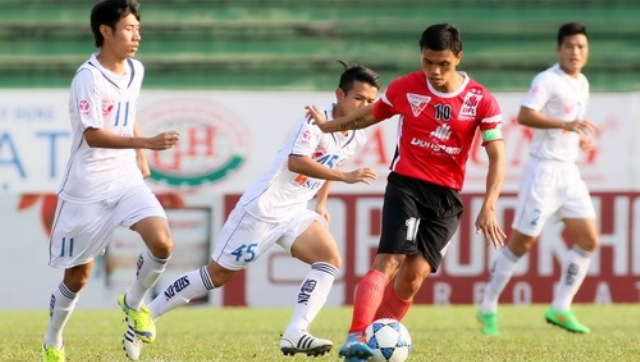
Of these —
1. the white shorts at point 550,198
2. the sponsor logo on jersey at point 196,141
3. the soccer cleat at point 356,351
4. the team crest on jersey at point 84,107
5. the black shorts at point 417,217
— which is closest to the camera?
the soccer cleat at point 356,351

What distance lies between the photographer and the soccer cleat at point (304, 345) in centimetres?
777

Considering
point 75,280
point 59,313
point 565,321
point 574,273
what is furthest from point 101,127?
point 574,273

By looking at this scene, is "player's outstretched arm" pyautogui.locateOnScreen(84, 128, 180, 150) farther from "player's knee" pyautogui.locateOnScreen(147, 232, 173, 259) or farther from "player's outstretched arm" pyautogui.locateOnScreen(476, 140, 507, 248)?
"player's outstretched arm" pyautogui.locateOnScreen(476, 140, 507, 248)

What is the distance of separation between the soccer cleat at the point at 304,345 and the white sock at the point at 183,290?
83 cm

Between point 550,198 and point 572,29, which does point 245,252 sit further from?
point 572,29

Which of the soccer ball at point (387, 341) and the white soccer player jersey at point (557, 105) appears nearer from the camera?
the soccer ball at point (387, 341)

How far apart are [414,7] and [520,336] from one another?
8503 millimetres

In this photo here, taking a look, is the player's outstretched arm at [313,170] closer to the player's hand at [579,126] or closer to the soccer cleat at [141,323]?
the soccer cleat at [141,323]

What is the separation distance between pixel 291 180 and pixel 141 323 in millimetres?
1217

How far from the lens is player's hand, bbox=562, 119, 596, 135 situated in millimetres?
10211

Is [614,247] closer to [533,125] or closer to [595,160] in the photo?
[595,160]

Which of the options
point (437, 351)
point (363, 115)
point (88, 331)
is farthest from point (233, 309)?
point (363, 115)

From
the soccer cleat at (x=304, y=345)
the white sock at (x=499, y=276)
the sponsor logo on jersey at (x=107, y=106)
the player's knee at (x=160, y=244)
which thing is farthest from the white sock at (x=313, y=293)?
the white sock at (x=499, y=276)

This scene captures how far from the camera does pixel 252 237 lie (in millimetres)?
8469
